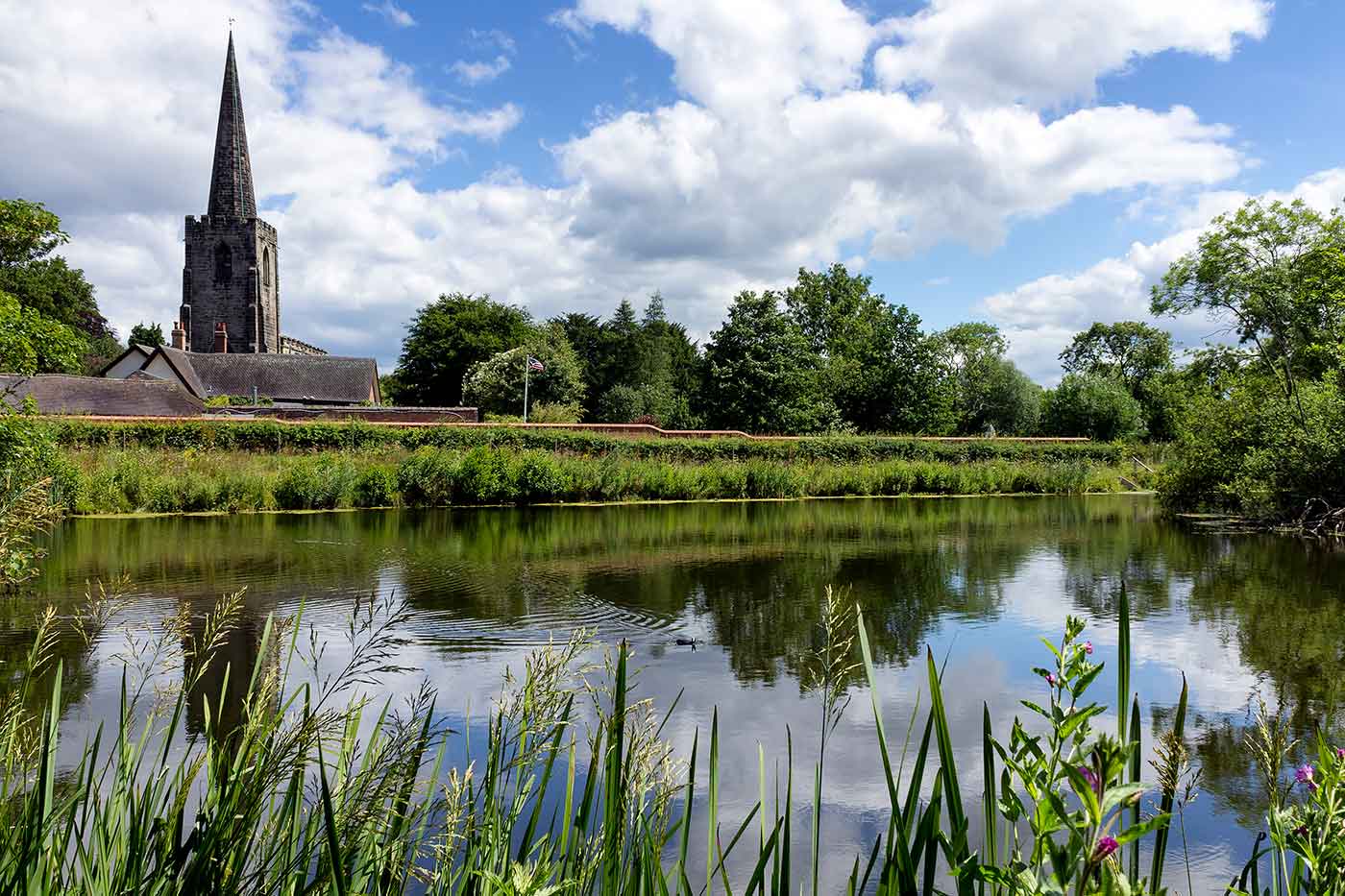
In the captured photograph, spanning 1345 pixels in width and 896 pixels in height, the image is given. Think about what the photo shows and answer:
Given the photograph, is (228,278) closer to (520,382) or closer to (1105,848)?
(520,382)

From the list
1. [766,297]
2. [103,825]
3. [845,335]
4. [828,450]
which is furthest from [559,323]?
[103,825]

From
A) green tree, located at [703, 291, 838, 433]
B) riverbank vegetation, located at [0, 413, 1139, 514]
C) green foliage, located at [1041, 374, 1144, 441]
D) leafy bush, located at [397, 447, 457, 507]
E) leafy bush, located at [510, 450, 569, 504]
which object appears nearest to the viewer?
riverbank vegetation, located at [0, 413, 1139, 514]

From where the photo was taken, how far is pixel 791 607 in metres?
10.6

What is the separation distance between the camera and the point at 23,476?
1095 cm

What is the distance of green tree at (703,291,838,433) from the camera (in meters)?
42.1

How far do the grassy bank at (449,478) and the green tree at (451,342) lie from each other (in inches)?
1438

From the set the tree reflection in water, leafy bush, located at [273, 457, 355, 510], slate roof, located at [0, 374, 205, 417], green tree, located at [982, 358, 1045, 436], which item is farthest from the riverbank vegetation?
green tree, located at [982, 358, 1045, 436]

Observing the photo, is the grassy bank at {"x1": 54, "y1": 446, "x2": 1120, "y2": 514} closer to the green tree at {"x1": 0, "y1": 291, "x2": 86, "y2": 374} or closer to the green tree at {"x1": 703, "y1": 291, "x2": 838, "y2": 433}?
the green tree at {"x1": 0, "y1": 291, "x2": 86, "y2": 374}

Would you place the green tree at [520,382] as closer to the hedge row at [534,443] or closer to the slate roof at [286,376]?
the slate roof at [286,376]

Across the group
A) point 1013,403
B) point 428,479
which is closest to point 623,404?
point 1013,403

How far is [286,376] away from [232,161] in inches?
813

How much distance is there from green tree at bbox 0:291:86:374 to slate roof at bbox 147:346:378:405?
1727 inches

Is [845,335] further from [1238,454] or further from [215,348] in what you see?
[215,348]

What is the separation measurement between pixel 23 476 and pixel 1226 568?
16866 millimetres
